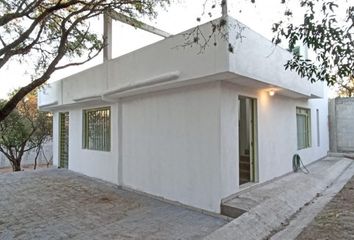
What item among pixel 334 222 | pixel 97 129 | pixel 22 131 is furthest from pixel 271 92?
pixel 22 131

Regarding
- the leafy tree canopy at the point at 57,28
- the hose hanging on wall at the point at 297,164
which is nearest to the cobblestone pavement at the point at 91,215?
the leafy tree canopy at the point at 57,28

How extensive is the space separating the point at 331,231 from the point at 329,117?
1269cm

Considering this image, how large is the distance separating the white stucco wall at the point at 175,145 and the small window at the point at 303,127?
5.64 m

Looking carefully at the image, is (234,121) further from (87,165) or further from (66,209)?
(87,165)

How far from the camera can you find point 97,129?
37.2 feet

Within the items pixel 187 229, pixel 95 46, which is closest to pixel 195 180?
pixel 187 229

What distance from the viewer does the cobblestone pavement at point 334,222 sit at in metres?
5.17

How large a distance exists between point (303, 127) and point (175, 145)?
678 cm

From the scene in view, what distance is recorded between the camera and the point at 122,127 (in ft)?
32.1

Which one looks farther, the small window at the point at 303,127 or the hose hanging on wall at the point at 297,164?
the small window at the point at 303,127

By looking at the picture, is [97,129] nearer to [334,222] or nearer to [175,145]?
[175,145]

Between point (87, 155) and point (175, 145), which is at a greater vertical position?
point (175, 145)

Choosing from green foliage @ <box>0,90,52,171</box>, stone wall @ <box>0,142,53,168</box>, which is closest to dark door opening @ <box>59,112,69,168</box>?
green foliage @ <box>0,90,52,171</box>

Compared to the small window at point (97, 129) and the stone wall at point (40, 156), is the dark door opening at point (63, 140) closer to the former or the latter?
the small window at point (97, 129)
